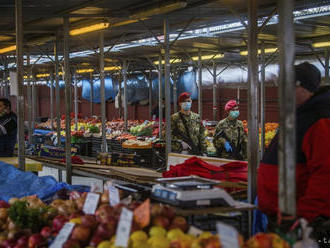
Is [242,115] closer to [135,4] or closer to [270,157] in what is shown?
[135,4]

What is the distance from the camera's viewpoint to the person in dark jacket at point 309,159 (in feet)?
10.2

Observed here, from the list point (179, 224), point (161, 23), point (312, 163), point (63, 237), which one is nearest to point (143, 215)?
point (179, 224)

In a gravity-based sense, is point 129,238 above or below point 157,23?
below

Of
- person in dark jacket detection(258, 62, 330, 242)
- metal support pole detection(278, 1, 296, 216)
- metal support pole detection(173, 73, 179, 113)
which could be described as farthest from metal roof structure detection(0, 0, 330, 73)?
metal support pole detection(278, 1, 296, 216)

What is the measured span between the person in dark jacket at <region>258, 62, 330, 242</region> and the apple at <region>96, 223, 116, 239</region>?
1236 millimetres

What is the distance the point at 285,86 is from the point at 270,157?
1040 millimetres

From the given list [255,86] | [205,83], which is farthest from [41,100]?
[255,86]

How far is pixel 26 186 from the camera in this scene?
18.2ft

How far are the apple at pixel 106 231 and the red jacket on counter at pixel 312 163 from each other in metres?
1.24

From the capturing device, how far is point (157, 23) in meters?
9.12

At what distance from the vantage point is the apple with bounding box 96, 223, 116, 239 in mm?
2785

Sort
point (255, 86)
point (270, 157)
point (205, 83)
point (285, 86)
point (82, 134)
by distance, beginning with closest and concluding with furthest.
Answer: point (285, 86), point (270, 157), point (255, 86), point (82, 134), point (205, 83)

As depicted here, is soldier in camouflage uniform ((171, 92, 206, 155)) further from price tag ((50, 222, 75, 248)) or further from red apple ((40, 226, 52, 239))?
price tag ((50, 222, 75, 248))

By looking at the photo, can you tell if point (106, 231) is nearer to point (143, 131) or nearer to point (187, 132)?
point (187, 132)
